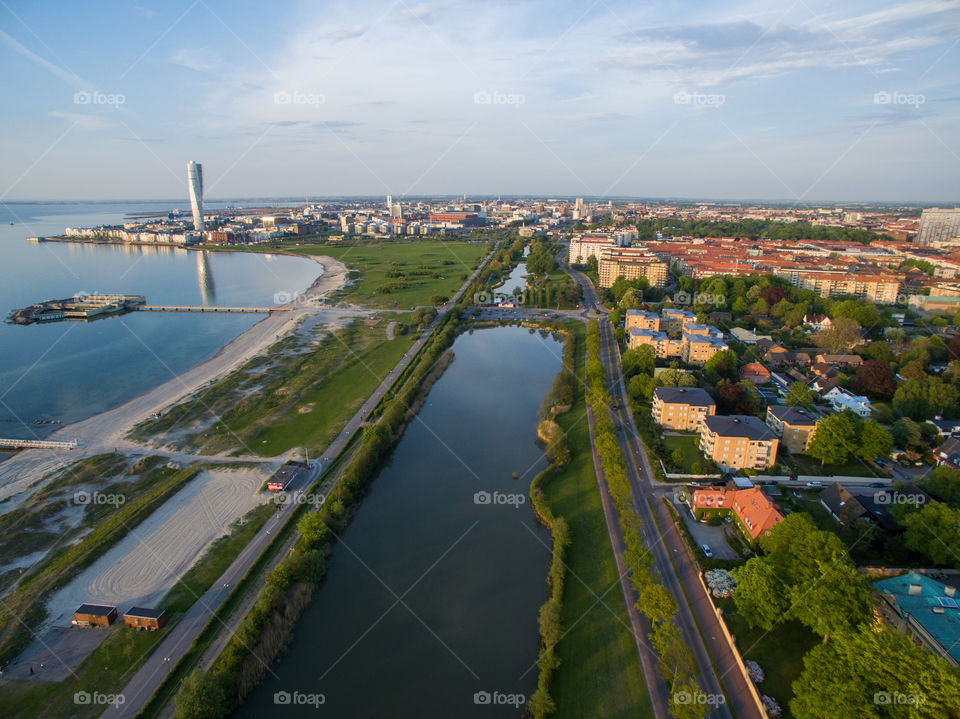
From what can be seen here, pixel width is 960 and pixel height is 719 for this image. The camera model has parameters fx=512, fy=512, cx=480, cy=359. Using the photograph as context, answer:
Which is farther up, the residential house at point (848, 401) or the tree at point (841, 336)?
the tree at point (841, 336)

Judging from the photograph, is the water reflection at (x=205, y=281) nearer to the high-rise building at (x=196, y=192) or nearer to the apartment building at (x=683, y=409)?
the high-rise building at (x=196, y=192)

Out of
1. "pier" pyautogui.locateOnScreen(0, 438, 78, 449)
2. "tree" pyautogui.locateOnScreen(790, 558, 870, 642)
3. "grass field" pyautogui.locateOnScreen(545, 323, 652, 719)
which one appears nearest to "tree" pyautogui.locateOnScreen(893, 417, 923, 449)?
"tree" pyautogui.locateOnScreen(790, 558, 870, 642)

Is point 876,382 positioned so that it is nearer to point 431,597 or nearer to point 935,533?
point 935,533

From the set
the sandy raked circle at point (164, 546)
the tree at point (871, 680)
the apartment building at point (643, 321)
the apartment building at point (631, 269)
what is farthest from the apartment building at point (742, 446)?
the apartment building at point (631, 269)

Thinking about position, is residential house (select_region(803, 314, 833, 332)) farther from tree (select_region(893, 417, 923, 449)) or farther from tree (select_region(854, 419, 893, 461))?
tree (select_region(854, 419, 893, 461))

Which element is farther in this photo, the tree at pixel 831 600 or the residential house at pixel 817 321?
the residential house at pixel 817 321

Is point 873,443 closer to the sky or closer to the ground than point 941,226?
closer to the ground

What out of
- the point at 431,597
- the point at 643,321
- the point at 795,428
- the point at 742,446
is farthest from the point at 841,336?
the point at 431,597
